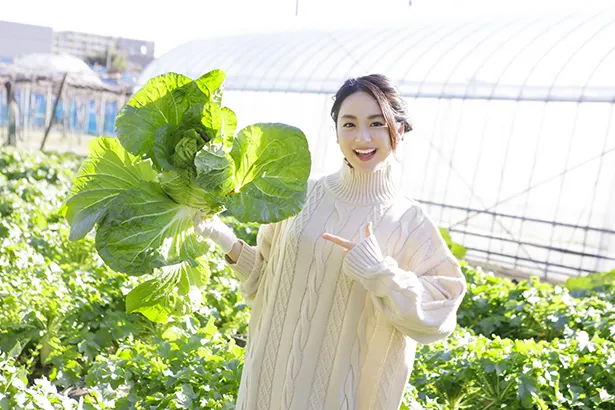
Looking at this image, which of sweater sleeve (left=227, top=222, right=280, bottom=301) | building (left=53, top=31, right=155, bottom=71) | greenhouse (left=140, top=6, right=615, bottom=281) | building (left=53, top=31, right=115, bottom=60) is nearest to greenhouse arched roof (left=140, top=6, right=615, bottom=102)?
greenhouse (left=140, top=6, right=615, bottom=281)

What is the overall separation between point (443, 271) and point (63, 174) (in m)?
7.93

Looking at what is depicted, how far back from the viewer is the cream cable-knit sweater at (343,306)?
2006 mm

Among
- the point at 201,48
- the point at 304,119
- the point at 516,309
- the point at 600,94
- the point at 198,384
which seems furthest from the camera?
the point at 201,48

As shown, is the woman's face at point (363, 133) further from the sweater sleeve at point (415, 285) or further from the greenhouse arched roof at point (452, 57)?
the greenhouse arched roof at point (452, 57)

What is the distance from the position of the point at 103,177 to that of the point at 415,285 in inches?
31.7

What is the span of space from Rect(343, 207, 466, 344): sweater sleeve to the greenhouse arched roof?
291 inches

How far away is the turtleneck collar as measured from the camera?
6.91ft

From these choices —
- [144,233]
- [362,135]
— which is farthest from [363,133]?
[144,233]

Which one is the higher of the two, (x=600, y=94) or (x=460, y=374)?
(x=600, y=94)

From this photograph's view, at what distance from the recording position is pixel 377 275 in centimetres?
187

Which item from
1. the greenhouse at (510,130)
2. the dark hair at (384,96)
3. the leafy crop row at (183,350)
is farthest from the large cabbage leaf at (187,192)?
the greenhouse at (510,130)

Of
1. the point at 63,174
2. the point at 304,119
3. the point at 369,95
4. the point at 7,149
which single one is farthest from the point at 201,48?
the point at 369,95

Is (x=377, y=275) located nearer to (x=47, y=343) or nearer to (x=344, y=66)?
(x=47, y=343)

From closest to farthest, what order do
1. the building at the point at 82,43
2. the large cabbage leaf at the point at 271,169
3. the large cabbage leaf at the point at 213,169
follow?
1. the large cabbage leaf at the point at 213,169
2. the large cabbage leaf at the point at 271,169
3. the building at the point at 82,43
